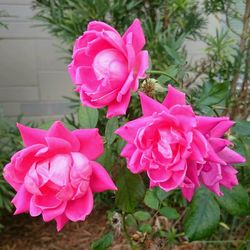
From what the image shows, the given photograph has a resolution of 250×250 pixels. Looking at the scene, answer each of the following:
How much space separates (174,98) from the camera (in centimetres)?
51

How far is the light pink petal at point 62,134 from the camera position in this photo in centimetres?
54

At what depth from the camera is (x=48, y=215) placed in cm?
53

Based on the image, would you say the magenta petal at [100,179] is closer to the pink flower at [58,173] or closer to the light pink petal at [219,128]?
the pink flower at [58,173]

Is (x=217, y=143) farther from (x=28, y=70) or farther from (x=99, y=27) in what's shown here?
(x=28, y=70)

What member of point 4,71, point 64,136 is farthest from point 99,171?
point 4,71

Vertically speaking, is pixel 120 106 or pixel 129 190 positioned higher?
pixel 120 106

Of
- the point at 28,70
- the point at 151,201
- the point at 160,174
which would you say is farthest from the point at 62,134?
the point at 28,70

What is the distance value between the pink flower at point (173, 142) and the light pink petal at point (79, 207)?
85 millimetres

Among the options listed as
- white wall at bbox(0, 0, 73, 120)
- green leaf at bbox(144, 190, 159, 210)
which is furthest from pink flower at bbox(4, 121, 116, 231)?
white wall at bbox(0, 0, 73, 120)

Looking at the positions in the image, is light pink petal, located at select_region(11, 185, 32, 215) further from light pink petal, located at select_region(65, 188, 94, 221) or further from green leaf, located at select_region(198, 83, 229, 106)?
green leaf, located at select_region(198, 83, 229, 106)

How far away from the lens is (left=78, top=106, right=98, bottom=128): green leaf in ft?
2.45

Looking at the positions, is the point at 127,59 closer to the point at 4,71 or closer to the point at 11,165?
the point at 11,165

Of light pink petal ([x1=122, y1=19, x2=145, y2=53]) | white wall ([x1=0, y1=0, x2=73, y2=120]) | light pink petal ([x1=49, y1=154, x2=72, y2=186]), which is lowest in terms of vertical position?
white wall ([x1=0, y1=0, x2=73, y2=120])

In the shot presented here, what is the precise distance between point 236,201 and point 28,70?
80.2 inches
